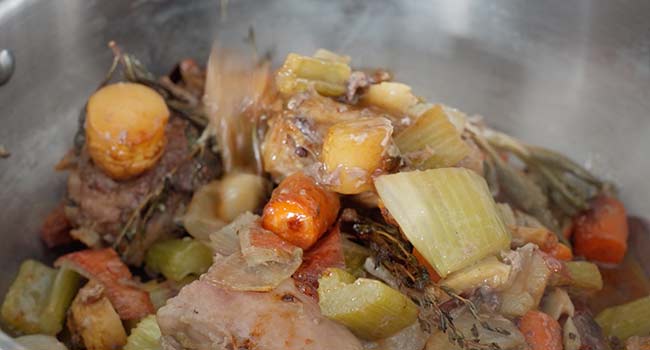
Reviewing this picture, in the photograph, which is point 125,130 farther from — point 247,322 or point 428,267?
point 428,267

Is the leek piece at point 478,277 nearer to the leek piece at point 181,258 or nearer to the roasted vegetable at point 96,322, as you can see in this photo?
the leek piece at point 181,258

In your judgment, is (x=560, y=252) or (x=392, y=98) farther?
(x=392, y=98)

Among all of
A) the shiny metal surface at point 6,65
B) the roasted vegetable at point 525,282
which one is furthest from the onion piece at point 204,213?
the roasted vegetable at point 525,282

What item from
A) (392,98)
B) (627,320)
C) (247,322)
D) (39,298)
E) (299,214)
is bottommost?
(39,298)

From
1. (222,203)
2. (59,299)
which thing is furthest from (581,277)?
(59,299)

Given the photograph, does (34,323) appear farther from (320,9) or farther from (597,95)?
(597,95)

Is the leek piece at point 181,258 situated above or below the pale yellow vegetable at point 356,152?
below
